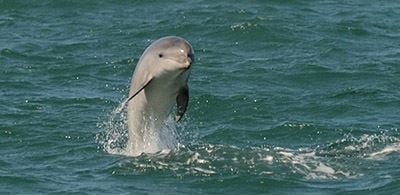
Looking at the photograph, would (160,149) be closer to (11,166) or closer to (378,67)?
(11,166)

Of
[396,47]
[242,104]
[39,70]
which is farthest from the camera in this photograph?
[396,47]

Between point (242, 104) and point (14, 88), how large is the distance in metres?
4.25

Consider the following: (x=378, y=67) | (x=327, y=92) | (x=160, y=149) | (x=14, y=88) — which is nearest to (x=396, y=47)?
(x=378, y=67)

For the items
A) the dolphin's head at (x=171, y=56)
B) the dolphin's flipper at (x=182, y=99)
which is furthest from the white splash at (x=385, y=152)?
the dolphin's head at (x=171, y=56)

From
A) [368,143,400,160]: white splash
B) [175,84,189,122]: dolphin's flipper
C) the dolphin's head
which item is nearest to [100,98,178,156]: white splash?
[175,84,189,122]: dolphin's flipper

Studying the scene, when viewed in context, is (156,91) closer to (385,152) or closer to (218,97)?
(385,152)

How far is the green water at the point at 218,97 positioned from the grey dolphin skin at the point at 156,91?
0.36m

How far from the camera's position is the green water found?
18859 millimetres

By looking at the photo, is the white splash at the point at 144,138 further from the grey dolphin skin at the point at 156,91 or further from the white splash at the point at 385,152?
the white splash at the point at 385,152

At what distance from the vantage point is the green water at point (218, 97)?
61.9 ft

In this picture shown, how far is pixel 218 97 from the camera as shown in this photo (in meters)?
24.7

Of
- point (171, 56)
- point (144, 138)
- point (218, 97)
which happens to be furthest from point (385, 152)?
point (218, 97)

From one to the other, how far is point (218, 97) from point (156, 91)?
5392 mm

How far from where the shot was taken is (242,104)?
2416 centimetres
